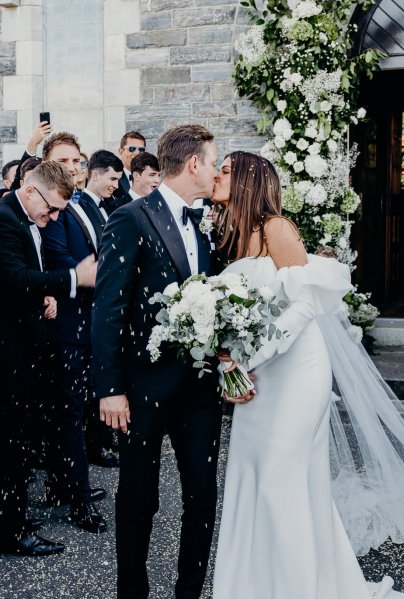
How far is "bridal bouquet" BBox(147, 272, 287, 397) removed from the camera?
280 centimetres

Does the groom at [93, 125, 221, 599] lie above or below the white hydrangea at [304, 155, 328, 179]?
below

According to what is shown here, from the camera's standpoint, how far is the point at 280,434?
10.2 ft

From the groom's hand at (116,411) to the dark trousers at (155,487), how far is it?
0.16 ft

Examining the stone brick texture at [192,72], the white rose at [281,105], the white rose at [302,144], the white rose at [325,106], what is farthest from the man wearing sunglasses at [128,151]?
the white rose at [325,106]

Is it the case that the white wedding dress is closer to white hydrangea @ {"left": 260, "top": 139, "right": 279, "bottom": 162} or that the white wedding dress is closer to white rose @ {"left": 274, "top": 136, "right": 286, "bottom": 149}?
white rose @ {"left": 274, "top": 136, "right": 286, "bottom": 149}

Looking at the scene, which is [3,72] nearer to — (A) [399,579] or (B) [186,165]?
(B) [186,165]

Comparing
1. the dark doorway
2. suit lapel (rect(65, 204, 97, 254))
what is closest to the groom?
suit lapel (rect(65, 204, 97, 254))

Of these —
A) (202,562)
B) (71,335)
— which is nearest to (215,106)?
(71,335)

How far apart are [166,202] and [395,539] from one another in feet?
6.82

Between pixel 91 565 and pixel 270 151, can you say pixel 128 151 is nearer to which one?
pixel 270 151

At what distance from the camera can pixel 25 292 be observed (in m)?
4.04

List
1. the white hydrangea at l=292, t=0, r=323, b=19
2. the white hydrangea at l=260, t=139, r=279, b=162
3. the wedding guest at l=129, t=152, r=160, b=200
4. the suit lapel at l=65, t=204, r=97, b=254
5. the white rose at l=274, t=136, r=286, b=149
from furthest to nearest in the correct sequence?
1. the white hydrangea at l=260, t=139, r=279, b=162
2. the white rose at l=274, t=136, r=286, b=149
3. the white hydrangea at l=292, t=0, r=323, b=19
4. the wedding guest at l=129, t=152, r=160, b=200
5. the suit lapel at l=65, t=204, r=97, b=254

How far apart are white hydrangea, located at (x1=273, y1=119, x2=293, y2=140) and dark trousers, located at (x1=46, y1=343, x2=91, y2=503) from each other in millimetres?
3516

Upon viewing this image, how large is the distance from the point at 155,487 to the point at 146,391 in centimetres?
39
